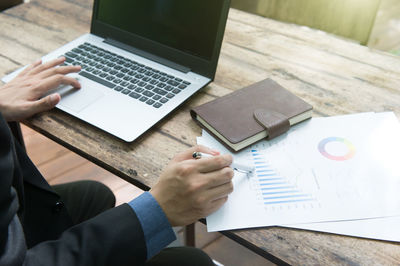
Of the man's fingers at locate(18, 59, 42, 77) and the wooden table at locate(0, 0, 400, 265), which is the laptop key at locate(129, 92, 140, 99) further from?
the man's fingers at locate(18, 59, 42, 77)

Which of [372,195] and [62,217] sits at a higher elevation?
[372,195]

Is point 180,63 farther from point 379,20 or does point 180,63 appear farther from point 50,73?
point 379,20

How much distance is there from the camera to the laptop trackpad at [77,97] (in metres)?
0.92

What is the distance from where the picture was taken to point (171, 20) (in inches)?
40.1

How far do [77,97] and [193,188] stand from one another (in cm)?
41

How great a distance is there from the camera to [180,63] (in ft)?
3.34

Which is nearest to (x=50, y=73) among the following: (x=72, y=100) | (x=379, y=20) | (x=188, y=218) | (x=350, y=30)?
(x=72, y=100)

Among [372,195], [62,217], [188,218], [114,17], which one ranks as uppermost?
[114,17]

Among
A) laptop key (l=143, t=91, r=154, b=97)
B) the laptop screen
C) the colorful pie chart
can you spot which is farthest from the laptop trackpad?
the colorful pie chart

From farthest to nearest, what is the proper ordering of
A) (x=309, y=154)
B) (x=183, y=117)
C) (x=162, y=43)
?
(x=162, y=43), (x=183, y=117), (x=309, y=154)

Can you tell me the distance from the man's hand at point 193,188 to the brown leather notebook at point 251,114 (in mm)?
96

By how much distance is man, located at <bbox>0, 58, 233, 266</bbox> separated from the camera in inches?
24.1

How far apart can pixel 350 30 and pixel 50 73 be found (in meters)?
1.04

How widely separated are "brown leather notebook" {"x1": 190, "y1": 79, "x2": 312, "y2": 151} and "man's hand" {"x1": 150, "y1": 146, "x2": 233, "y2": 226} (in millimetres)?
96
